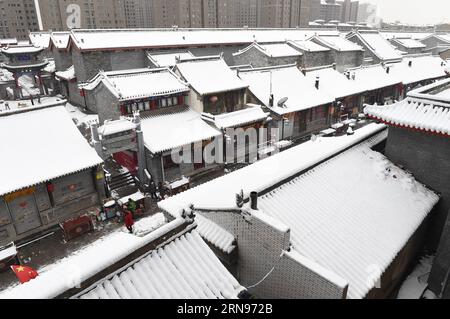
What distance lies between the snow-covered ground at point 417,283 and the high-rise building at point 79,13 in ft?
309

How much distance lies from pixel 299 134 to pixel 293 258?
1036 inches

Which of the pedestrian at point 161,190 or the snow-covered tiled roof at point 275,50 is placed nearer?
the pedestrian at point 161,190

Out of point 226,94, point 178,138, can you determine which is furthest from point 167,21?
point 178,138

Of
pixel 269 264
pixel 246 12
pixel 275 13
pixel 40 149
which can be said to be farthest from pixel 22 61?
pixel 275 13

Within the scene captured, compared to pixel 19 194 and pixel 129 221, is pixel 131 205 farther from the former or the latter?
pixel 19 194

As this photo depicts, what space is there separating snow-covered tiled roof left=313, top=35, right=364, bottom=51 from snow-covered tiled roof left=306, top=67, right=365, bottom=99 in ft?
29.9

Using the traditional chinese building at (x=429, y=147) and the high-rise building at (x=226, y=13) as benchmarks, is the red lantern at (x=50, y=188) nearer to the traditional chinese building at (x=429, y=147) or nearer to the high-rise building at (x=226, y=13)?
the traditional chinese building at (x=429, y=147)

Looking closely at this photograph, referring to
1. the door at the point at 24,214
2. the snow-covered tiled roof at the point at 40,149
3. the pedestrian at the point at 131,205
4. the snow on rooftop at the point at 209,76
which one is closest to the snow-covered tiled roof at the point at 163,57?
the snow on rooftop at the point at 209,76

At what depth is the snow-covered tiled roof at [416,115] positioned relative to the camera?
11.6 meters

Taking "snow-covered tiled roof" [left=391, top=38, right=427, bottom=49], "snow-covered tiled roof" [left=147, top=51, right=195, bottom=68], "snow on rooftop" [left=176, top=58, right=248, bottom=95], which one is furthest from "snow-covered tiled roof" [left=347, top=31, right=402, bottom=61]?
"snow on rooftop" [left=176, top=58, right=248, bottom=95]

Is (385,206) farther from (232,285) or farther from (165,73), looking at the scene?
(165,73)

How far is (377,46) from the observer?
179 ft

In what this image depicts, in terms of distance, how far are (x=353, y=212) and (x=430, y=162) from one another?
14.5ft

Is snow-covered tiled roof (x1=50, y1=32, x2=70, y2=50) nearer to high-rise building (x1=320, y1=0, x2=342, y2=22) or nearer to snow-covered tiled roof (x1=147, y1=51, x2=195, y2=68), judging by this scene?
snow-covered tiled roof (x1=147, y1=51, x2=195, y2=68)
